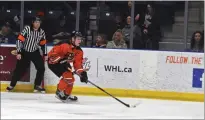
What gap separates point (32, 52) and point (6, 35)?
106 cm

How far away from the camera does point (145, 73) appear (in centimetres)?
848

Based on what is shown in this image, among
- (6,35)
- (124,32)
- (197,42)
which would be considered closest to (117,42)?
(124,32)

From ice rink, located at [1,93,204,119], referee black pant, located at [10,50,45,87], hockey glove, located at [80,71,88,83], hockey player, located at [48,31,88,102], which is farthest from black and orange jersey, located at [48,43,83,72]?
referee black pant, located at [10,50,45,87]

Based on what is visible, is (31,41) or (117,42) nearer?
(31,41)

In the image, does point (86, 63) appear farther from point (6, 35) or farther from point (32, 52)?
point (6, 35)

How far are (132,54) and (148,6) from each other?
1483 millimetres

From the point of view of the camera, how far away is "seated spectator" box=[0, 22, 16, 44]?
9234 mm

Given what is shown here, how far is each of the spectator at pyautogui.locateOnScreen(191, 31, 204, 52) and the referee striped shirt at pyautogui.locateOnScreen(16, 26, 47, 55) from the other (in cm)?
235

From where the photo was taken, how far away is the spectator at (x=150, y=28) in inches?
365

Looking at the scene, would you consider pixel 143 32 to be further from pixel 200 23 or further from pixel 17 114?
pixel 17 114

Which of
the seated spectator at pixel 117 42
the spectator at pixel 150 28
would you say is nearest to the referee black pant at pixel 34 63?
the seated spectator at pixel 117 42

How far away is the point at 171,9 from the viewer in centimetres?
996

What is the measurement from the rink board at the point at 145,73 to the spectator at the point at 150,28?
0.72 m

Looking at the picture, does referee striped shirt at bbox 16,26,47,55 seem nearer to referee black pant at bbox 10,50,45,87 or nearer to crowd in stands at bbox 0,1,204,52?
referee black pant at bbox 10,50,45,87
